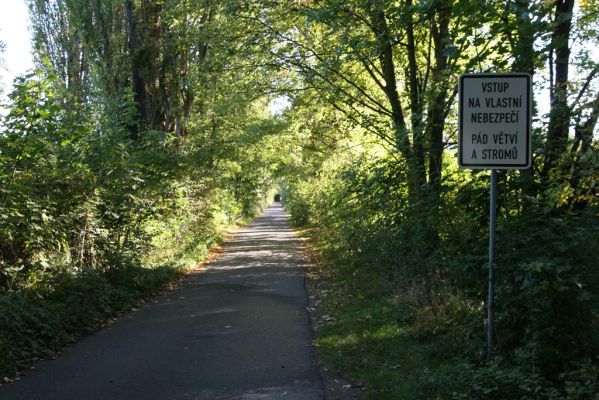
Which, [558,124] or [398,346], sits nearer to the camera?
[558,124]

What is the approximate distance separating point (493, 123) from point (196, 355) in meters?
4.49

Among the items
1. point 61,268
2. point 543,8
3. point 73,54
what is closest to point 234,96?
point 61,268

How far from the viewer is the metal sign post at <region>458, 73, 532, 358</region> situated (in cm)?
486

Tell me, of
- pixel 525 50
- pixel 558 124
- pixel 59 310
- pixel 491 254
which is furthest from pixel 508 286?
pixel 59 310

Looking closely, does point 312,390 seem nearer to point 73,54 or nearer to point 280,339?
point 280,339

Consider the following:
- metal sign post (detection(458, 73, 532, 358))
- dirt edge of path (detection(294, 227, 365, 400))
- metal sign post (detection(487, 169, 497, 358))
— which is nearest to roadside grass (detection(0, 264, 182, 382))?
dirt edge of path (detection(294, 227, 365, 400))

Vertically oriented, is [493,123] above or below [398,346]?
above

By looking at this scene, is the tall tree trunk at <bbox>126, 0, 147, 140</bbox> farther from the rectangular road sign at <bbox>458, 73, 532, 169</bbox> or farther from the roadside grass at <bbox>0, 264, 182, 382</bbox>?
the rectangular road sign at <bbox>458, 73, 532, 169</bbox>

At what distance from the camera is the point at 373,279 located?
11336mm

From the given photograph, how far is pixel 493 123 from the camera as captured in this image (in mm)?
4926

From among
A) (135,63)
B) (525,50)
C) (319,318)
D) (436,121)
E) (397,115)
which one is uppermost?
(135,63)

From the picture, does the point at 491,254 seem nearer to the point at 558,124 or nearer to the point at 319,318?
the point at 558,124

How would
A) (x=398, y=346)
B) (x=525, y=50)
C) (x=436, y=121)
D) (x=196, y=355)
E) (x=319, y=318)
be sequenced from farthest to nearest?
(x=319, y=318), (x=436, y=121), (x=196, y=355), (x=398, y=346), (x=525, y=50)

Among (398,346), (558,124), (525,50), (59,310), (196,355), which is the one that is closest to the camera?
(558,124)
